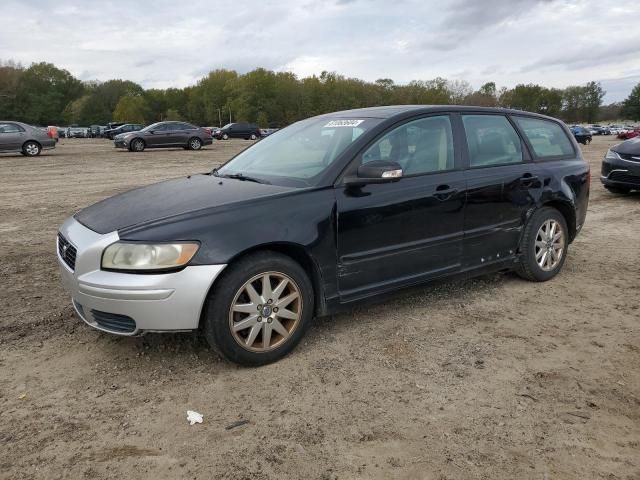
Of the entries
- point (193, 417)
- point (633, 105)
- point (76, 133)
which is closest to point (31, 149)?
point (193, 417)

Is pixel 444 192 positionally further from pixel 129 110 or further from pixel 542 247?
pixel 129 110

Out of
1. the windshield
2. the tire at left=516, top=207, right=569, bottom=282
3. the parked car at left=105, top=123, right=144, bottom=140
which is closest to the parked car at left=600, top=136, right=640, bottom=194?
the tire at left=516, top=207, right=569, bottom=282

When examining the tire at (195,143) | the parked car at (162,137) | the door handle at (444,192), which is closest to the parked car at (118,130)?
the tire at (195,143)

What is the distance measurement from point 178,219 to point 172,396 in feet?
3.35

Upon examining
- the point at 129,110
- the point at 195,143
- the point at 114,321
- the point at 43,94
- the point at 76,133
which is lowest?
the point at 114,321

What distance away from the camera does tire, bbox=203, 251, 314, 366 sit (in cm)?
312

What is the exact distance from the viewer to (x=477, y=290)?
4.77 m

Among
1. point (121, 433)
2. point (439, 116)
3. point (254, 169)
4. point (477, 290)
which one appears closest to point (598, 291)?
point (477, 290)

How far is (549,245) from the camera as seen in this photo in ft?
16.2

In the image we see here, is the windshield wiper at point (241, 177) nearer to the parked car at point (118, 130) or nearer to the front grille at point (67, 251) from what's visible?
the front grille at point (67, 251)

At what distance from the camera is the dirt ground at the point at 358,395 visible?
7.96 feet

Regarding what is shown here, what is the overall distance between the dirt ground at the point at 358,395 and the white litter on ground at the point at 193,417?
0.04 meters

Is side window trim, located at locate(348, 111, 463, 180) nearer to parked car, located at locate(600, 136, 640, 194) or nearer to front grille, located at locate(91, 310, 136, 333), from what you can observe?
front grille, located at locate(91, 310, 136, 333)

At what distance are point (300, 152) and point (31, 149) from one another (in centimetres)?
2068
